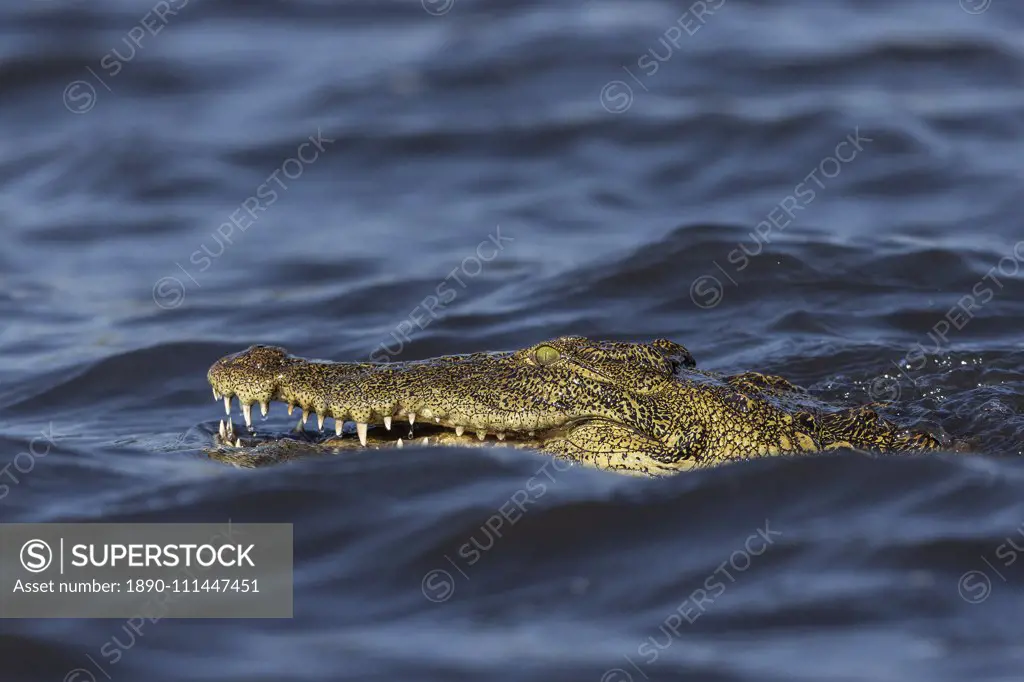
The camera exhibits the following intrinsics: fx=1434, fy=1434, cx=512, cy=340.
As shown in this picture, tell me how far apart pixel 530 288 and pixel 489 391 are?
418 cm

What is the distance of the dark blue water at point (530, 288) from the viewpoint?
6.21m

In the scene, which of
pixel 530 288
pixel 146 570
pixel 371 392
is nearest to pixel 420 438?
pixel 371 392

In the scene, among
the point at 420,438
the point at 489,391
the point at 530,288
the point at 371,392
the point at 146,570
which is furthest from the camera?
the point at 530,288

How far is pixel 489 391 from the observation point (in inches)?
296

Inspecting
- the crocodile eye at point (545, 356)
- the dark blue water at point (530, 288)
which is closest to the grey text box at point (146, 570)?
the dark blue water at point (530, 288)

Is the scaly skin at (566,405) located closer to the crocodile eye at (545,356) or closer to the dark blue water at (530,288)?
the crocodile eye at (545,356)

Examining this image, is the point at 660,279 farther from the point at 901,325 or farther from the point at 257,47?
the point at 257,47

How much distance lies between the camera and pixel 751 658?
5820mm

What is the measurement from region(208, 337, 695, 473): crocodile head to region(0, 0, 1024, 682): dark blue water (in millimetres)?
205

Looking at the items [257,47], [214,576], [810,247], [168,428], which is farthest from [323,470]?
[257,47]

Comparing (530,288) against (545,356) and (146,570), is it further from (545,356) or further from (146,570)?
(146,570)

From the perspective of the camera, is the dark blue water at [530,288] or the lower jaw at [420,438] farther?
the lower jaw at [420,438]

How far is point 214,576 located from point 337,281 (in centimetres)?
543

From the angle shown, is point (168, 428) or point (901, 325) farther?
point (901, 325)
